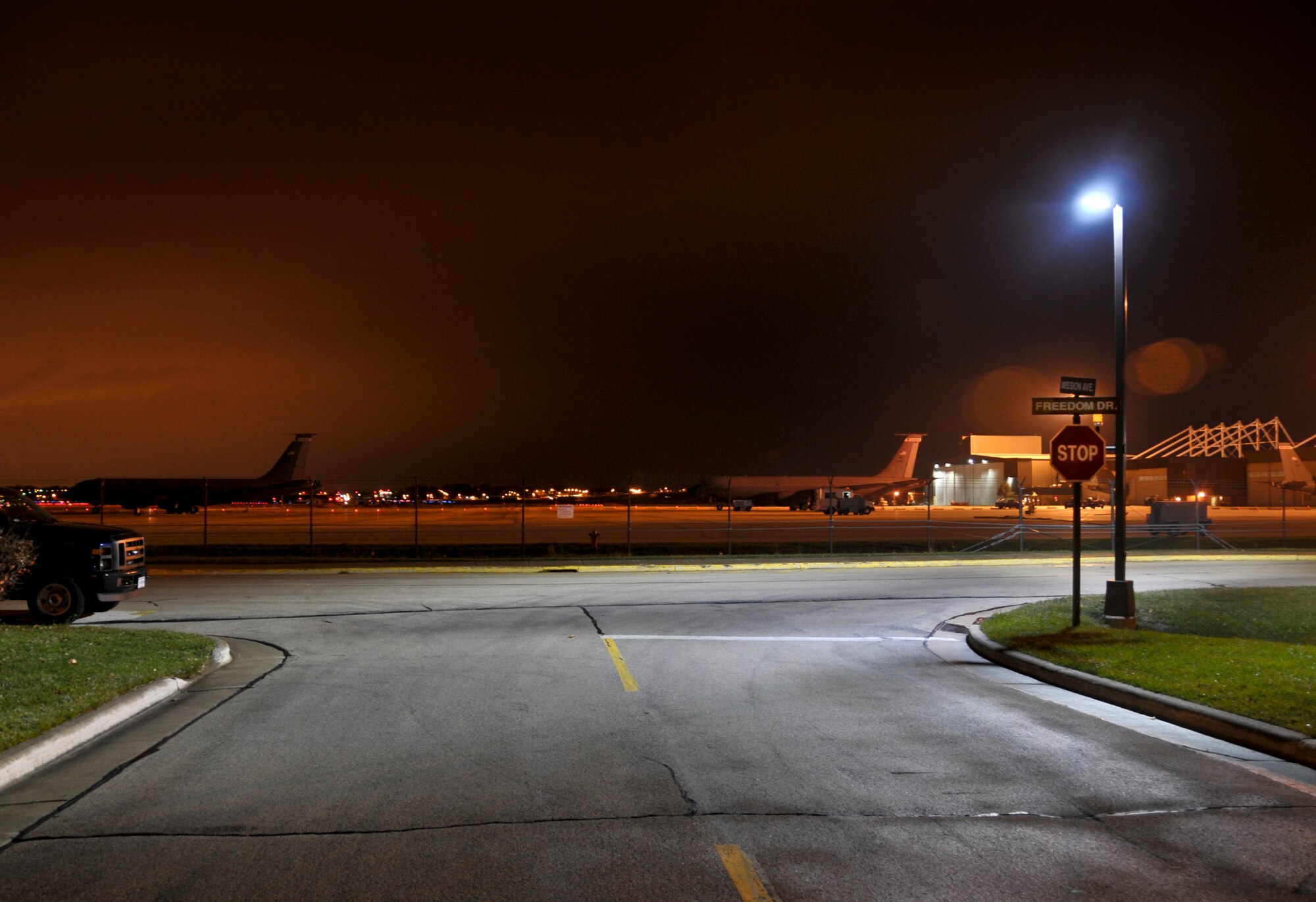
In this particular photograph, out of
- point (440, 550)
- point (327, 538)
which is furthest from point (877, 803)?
point (327, 538)

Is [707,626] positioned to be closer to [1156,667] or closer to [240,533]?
[1156,667]

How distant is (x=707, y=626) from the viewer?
1430cm

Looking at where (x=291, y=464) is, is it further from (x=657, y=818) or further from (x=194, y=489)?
(x=657, y=818)

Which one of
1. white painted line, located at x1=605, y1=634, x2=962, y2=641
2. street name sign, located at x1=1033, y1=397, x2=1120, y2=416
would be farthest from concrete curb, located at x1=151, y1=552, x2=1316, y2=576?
street name sign, located at x1=1033, y1=397, x2=1120, y2=416

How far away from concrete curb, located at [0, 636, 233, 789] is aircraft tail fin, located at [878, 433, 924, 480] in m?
72.8

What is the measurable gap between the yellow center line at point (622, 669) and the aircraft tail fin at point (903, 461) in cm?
6851

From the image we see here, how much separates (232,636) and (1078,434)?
39.6 ft

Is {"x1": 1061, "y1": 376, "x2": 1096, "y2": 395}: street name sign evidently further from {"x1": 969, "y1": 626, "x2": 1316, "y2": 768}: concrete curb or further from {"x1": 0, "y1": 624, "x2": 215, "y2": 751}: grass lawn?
{"x1": 0, "y1": 624, "x2": 215, "y2": 751}: grass lawn

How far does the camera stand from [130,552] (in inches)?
592

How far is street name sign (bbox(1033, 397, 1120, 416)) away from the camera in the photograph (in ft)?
44.7

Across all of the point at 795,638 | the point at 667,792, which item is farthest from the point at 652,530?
the point at 667,792

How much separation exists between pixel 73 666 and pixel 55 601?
561 cm

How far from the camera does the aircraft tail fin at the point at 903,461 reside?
7906 centimetres

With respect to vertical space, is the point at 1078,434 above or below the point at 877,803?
above
